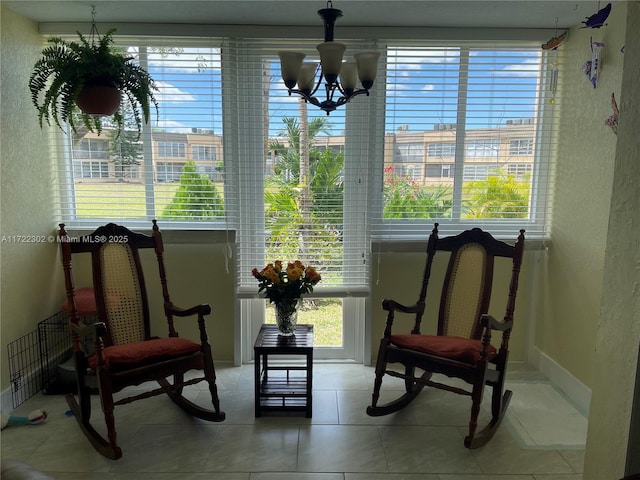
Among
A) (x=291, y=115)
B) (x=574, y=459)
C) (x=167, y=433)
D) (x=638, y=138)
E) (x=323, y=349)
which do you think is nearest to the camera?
(x=638, y=138)

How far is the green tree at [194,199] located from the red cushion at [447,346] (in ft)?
5.09

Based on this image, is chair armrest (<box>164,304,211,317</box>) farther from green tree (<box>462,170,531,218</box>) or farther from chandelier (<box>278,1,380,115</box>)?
green tree (<box>462,170,531,218</box>)

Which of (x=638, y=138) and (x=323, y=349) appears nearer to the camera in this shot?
(x=638, y=138)

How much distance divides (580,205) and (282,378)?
7.35ft

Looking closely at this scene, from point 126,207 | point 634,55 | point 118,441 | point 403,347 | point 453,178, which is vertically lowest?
point 118,441

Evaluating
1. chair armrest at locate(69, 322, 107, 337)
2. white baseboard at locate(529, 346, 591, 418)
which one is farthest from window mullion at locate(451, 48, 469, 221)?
chair armrest at locate(69, 322, 107, 337)

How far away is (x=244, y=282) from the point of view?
10.4 feet

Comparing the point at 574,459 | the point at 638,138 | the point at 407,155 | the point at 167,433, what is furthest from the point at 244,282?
the point at 638,138

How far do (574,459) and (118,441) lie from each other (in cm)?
235

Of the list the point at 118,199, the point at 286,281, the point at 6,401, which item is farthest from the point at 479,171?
the point at 6,401

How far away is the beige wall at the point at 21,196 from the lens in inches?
101

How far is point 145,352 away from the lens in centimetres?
226

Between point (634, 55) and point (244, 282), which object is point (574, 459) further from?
point (244, 282)

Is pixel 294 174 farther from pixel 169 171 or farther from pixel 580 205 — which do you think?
pixel 580 205
